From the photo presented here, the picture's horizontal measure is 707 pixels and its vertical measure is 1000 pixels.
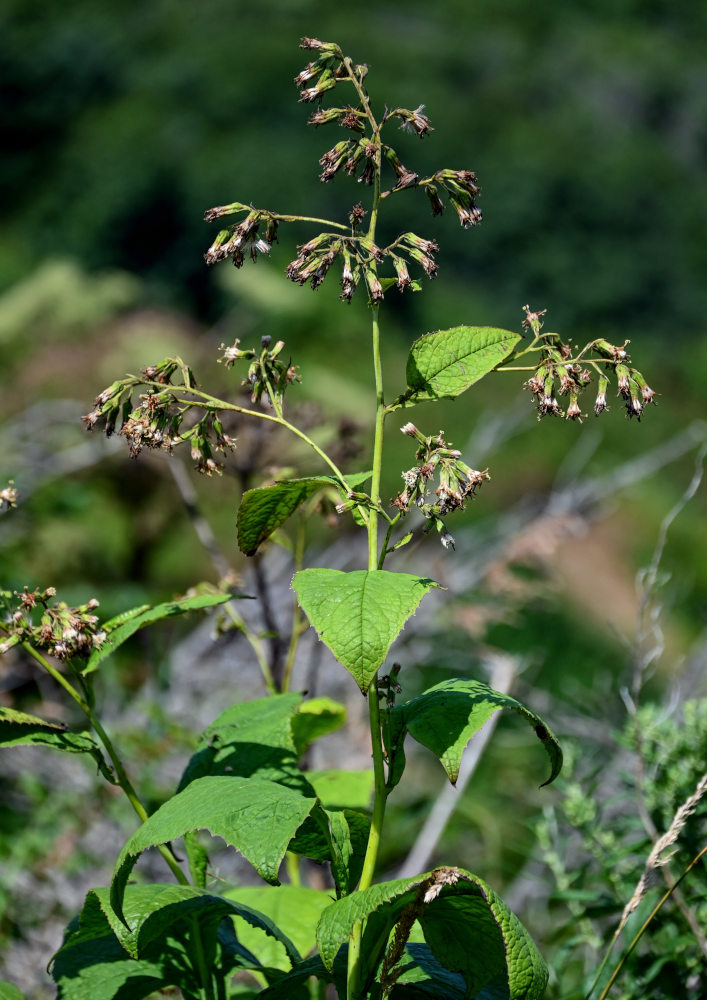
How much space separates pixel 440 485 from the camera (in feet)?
2.22

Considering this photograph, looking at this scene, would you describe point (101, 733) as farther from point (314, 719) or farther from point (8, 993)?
point (314, 719)

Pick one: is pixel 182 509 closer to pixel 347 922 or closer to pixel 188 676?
pixel 188 676

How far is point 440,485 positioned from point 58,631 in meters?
0.31

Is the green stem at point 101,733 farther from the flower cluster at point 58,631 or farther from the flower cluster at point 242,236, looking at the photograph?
the flower cluster at point 242,236

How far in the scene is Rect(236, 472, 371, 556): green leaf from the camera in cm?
74

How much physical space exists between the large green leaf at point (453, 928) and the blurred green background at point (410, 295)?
49 centimetres

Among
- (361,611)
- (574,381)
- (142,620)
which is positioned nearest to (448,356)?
(574,381)

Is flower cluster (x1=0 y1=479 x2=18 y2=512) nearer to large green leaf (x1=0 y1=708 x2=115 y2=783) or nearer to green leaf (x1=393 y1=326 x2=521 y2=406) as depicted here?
large green leaf (x1=0 y1=708 x2=115 y2=783)

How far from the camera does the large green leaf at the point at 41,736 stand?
77cm

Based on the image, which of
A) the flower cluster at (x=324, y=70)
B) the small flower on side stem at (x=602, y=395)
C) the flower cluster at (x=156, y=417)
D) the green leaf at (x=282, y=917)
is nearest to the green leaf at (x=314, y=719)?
the green leaf at (x=282, y=917)

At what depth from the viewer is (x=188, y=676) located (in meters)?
2.42

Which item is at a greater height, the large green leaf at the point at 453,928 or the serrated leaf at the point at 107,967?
the large green leaf at the point at 453,928

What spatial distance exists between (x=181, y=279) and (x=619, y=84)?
5064mm

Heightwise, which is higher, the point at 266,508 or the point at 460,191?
the point at 460,191
